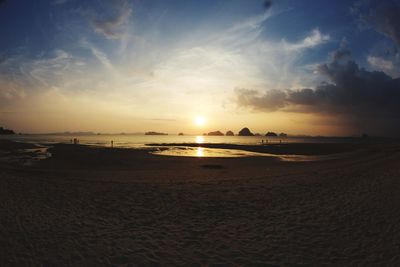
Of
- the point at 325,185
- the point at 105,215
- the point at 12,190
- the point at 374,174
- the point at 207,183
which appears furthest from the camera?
the point at 374,174

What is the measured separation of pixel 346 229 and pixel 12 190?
49.9 ft

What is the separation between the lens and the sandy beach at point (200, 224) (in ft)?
21.5

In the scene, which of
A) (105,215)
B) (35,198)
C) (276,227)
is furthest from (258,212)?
(35,198)

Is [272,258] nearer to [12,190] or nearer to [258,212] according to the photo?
[258,212]

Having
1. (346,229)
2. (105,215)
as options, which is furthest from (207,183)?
(346,229)

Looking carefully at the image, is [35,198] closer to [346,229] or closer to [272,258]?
[272,258]

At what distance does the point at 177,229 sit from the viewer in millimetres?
8609

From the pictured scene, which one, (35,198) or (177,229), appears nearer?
(177,229)

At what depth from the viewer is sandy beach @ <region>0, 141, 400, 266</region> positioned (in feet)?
21.5

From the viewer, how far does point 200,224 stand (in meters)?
9.10

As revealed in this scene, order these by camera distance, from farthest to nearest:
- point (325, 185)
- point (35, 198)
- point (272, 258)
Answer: point (325, 185), point (35, 198), point (272, 258)

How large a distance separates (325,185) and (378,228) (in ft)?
22.4

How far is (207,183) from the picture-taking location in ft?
53.4

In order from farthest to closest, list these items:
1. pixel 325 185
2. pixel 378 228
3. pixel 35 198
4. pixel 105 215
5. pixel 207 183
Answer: pixel 207 183 → pixel 325 185 → pixel 35 198 → pixel 105 215 → pixel 378 228
